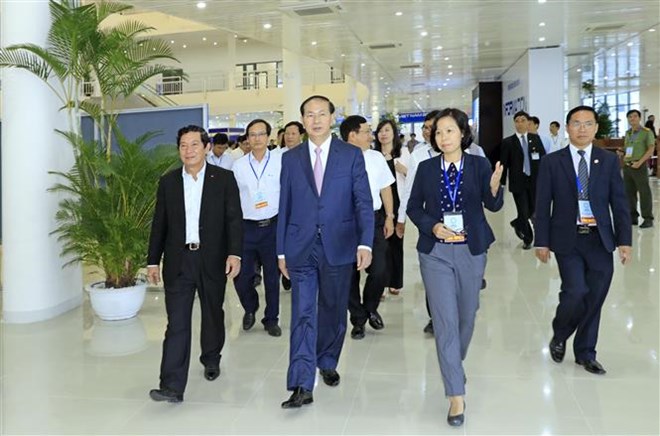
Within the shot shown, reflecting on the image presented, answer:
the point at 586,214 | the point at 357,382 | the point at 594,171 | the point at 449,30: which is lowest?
the point at 357,382

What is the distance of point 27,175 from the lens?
511 cm

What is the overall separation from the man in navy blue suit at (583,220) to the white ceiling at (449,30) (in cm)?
763

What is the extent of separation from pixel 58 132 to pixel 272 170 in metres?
2.01

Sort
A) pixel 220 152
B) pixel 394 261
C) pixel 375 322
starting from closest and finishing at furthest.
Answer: pixel 375 322
pixel 394 261
pixel 220 152

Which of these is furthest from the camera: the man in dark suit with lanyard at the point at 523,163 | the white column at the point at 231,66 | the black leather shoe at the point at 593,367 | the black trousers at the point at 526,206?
the white column at the point at 231,66

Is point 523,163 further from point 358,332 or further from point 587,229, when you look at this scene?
point 587,229

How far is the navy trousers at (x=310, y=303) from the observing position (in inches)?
126

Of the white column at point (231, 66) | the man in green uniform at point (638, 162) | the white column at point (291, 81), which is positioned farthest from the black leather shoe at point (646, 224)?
the white column at point (231, 66)

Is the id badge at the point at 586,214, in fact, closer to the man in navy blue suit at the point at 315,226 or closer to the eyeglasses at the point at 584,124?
the eyeglasses at the point at 584,124

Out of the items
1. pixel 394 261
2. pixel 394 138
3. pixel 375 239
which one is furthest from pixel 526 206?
pixel 375 239

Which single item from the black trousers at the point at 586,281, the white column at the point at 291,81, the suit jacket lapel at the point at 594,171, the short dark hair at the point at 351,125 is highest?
the white column at the point at 291,81

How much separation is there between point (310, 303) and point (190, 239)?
2.57ft

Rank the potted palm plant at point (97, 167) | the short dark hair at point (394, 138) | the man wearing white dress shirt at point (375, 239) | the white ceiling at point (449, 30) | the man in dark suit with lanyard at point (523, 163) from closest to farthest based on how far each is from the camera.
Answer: the man wearing white dress shirt at point (375, 239), the short dark hair at point (394, 138), the potted palm plant at point (97, 167), the man in dark suit with lanyard at point (523, 163), the white ceiling at point (449, 30)

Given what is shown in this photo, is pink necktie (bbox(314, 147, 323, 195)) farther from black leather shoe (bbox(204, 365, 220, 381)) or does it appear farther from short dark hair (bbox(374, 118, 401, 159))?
short dark hair (bbox(374, 118, 401, 159))
